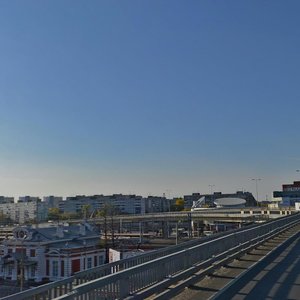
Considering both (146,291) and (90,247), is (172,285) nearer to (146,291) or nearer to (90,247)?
(146,291)

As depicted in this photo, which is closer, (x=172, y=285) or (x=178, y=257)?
(x=172, y=285)

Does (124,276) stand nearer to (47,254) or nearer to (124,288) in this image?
(124,288)

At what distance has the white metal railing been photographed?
279 inches

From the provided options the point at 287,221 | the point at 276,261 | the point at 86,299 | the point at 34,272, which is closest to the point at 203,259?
the point at 276,261

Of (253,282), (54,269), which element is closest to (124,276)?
(253,282)

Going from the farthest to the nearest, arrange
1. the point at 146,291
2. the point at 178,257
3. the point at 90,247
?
the point at 90,247 → the point at 178,257 → the point at 146,291

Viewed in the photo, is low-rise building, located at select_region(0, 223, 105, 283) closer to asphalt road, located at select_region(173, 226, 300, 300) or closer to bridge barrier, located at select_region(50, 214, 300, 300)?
asphalt road, located at select_region(173, 226, 300, 300)

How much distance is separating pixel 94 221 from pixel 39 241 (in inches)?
2881

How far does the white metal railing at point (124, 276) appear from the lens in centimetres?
709

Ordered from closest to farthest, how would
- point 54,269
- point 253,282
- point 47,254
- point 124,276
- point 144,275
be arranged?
point 124,276, point 144,275, point 253,282, point 54,269, point 47,254

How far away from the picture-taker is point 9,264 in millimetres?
69875

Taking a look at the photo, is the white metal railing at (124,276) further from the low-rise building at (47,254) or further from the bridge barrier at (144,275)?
the low-rise building at (47,254)

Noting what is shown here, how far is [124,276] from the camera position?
8578 mm

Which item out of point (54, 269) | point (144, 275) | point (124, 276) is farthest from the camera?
point (54, 269)
